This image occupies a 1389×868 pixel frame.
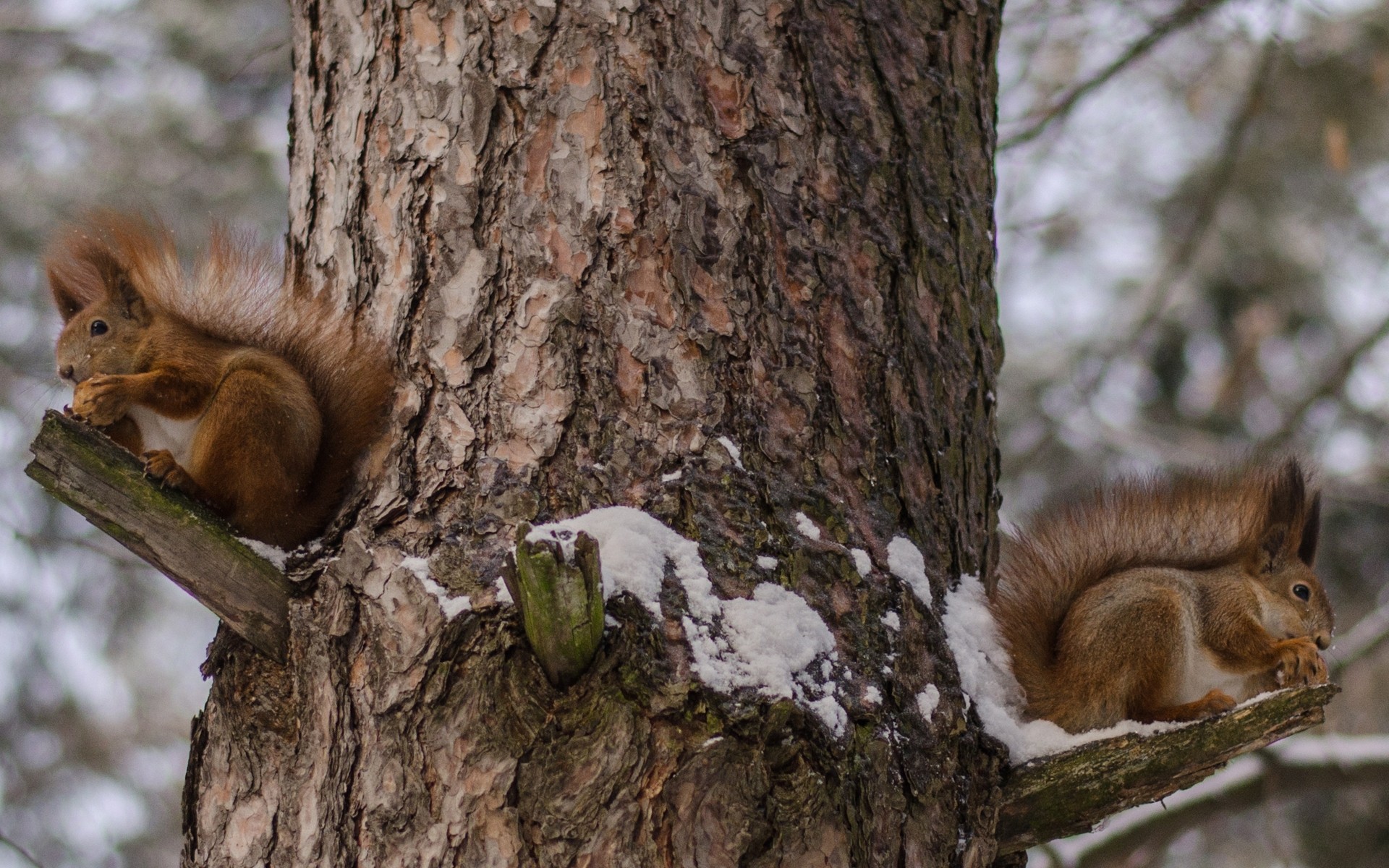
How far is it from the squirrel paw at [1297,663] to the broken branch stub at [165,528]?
59.7 inches

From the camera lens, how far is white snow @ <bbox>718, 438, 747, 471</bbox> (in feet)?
4.63

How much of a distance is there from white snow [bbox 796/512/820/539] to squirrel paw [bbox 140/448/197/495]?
0.69 meters

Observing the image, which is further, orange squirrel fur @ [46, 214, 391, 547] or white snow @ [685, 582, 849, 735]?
orange squirrel fur @ [46, 214, 391, 547]

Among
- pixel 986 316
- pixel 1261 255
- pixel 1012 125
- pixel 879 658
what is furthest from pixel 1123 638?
pixel 1261 255

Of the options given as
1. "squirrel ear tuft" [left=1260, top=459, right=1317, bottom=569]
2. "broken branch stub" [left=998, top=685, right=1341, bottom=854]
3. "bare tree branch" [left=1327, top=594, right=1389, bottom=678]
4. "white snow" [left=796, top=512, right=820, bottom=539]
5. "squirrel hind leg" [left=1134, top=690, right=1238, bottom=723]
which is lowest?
"broken branch stub" [left=998, top=685, right=1341, bottom=854]

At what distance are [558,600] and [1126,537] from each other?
3.92ft

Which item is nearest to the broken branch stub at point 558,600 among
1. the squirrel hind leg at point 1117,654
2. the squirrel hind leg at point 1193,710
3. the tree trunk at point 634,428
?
the tree trunk at point 634,428

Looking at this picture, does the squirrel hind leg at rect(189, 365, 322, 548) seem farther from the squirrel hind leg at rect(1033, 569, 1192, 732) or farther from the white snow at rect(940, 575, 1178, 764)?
the squirrel hind leg at rect(1033, 569, 1192, 732)

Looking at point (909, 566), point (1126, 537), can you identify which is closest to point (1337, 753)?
point (1126, 537)

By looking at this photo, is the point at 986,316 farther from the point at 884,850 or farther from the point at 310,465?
the point at 310,465

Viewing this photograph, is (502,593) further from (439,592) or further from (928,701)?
(928,701)

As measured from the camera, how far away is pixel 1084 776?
138cm

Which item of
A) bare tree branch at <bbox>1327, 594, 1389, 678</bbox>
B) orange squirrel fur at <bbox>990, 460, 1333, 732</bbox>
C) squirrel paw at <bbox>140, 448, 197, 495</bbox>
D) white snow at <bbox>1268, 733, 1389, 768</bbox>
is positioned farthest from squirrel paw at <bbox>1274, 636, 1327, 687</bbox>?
squirrel paw at <bbox>140, 448, 197, 495</bbox>

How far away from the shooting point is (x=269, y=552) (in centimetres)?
143
